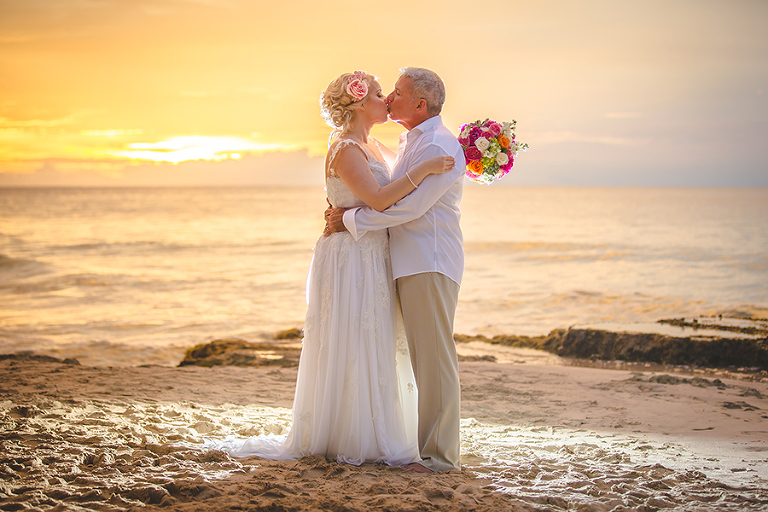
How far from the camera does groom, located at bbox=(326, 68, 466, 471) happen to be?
12.1ft

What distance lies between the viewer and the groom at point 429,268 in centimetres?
368

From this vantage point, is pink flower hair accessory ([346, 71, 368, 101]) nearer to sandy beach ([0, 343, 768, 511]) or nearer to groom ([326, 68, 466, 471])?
groom ([326, 68, 466, 471])

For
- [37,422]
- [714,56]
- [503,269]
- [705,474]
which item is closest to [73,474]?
[37,422]

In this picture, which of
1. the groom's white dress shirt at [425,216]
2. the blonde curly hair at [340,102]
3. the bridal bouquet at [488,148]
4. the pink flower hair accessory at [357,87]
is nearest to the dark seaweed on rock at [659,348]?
the bridal bouquet at [488,148]

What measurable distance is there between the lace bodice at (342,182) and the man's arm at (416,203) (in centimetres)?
20

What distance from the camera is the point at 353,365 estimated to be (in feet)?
12.3

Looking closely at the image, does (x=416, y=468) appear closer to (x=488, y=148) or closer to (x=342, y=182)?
(x=342, y=182)

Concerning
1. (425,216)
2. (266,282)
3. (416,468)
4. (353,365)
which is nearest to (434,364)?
(353,365)

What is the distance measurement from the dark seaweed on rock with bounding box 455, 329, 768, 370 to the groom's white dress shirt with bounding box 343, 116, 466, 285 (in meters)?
6.01

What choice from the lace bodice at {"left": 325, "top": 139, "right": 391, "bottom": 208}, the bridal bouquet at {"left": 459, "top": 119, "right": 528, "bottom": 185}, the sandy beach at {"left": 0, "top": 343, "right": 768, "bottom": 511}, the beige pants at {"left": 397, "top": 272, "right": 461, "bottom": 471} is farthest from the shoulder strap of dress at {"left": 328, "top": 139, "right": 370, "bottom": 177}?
the sandy beach at {"left": 0, "top": 343, "right": 768, "bottom": 511}

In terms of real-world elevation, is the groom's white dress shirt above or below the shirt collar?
below

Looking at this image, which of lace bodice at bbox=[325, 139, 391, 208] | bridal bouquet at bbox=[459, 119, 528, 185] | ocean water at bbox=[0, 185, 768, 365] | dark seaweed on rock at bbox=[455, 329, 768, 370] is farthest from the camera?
ocean water at bbox=[0, 185, 768, 365]

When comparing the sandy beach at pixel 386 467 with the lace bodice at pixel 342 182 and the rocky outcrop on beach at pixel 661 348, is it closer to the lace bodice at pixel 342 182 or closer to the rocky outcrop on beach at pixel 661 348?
the rocky outcrop on beach at pixel 661 348

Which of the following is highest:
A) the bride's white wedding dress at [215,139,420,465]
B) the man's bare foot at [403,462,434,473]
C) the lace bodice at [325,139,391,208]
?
the lace bodice at [325,139,391,208]
